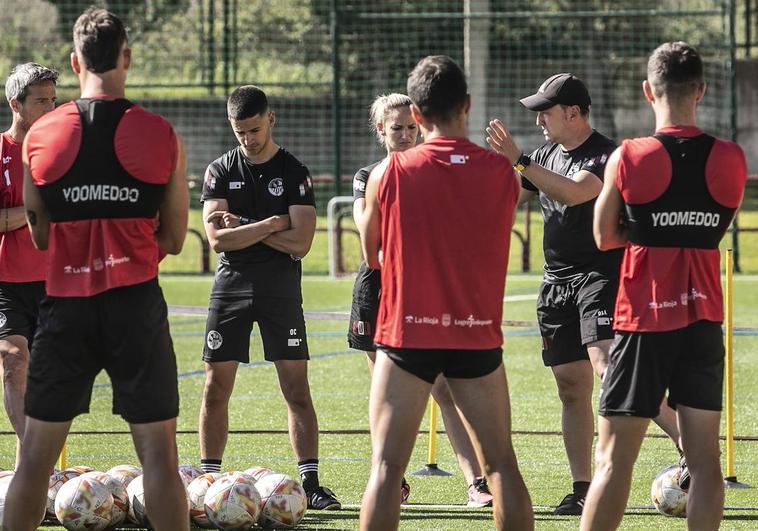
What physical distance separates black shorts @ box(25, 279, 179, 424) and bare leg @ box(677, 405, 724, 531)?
2.12m

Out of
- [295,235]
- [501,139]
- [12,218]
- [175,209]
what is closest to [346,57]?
[295,235]

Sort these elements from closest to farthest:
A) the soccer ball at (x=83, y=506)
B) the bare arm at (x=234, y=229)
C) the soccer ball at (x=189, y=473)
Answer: the soccer ball at (x=83, y=506), the soccer ball at (x=189, y=473), the bare arm at (x=234, y=229)

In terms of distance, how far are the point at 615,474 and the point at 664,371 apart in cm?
46

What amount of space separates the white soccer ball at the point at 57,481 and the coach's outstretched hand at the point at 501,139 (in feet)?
8.77

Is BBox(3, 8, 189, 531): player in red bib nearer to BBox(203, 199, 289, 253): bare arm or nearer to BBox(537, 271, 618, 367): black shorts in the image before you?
BBox(203, 199, 289, 253): bare arm

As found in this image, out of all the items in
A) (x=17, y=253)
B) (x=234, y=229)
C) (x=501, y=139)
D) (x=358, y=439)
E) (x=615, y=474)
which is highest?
(x=501, y=139)

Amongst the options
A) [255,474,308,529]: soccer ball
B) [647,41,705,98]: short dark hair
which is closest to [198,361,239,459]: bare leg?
[255,474,308,529]: soccer ball

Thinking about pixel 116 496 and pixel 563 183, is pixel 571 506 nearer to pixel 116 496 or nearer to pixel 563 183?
pixel 563 183

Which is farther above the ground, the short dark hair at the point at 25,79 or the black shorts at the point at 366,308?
the short dark hair at the point at 25,79

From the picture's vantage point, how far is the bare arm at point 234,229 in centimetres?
711

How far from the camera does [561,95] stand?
6844 mm

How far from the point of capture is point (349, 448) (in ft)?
28.5

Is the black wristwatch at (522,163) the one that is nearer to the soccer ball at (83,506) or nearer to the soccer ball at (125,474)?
the soccer ball at (125,474)

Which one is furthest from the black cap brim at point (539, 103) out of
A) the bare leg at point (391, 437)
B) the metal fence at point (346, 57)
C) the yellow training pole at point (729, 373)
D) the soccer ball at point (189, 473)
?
the metal fence at point (346, 57)
